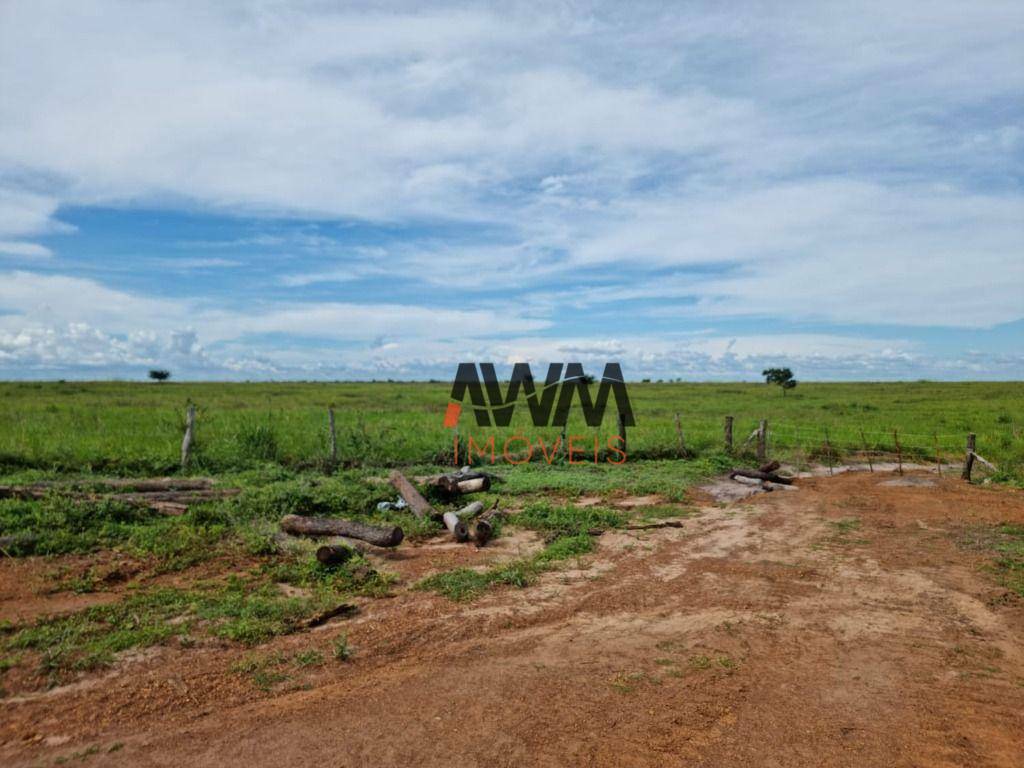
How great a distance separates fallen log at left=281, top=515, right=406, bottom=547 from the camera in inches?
352

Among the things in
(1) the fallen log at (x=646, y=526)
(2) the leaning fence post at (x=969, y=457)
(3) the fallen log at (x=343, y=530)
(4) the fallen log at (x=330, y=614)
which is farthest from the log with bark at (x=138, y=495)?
(2) the leaning fence post at (x=969, y=457)

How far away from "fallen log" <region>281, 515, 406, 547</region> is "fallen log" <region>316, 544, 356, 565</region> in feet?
2.42

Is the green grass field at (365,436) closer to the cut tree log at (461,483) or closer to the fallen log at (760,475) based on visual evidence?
the fallen log at (760,475)

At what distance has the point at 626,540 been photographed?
9.71 meters

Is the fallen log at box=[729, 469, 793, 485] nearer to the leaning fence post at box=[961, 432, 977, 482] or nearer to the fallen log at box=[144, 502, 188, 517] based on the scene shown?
the leaning fence post at box=[961, 432, 977, 482]

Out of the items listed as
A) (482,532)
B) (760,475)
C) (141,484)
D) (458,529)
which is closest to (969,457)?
(760,475)

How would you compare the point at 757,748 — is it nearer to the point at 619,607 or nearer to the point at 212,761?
the point at 619,607

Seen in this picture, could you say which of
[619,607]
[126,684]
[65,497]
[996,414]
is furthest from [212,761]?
[996,414]

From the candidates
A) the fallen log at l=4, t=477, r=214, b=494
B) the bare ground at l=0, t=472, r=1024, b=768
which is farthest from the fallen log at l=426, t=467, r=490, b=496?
the fallen log at l=4, t=477, r=214, b=494

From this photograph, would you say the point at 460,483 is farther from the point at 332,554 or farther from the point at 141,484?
the point at 141,484

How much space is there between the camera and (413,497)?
36.5 feet

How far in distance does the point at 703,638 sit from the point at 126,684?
5049 mm

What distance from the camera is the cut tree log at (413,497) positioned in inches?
420

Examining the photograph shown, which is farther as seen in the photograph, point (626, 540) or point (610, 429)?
point (610, 429)
